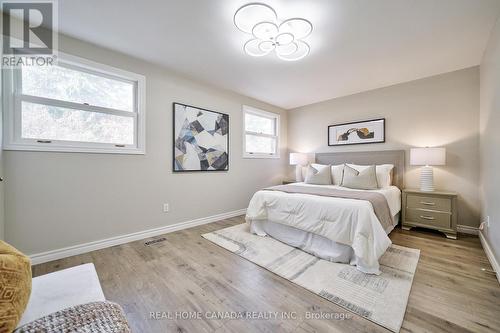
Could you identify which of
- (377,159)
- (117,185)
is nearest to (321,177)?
(377,159)

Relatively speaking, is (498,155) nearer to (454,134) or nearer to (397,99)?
(454,134)

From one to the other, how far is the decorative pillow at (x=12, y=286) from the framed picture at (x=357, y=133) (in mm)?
4455

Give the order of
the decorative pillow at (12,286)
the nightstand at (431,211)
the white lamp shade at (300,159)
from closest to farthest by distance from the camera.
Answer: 1. the decorative pillow at (12,286)
2. the nightstand at (431,211)
3. the white lamp shade at (300,159)

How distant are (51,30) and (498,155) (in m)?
4.61

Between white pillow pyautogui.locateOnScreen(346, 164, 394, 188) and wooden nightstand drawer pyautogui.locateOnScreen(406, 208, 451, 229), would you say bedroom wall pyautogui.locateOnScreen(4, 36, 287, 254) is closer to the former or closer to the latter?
white pillow pyautogui.locateOnScreen(346, 164, 394, 188)

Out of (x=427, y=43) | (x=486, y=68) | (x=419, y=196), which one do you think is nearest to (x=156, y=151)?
(x=427, y=43)

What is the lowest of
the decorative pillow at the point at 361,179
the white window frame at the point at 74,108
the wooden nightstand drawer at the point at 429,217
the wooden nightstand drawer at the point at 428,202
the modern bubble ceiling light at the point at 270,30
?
the wooden nightstand drawer at the point at 429,217

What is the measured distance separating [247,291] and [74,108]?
2.67 meters

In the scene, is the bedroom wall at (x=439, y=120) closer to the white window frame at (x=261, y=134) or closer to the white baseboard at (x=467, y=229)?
the white baseboard at (x=467, y=229)

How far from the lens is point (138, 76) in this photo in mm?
2711

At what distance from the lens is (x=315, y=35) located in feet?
7.23

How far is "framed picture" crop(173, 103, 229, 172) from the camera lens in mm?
3137

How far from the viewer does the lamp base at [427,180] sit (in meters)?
3.02

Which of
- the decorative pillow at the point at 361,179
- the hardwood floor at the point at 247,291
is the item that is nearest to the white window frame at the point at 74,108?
the hardwood floor at the point at 247,291
